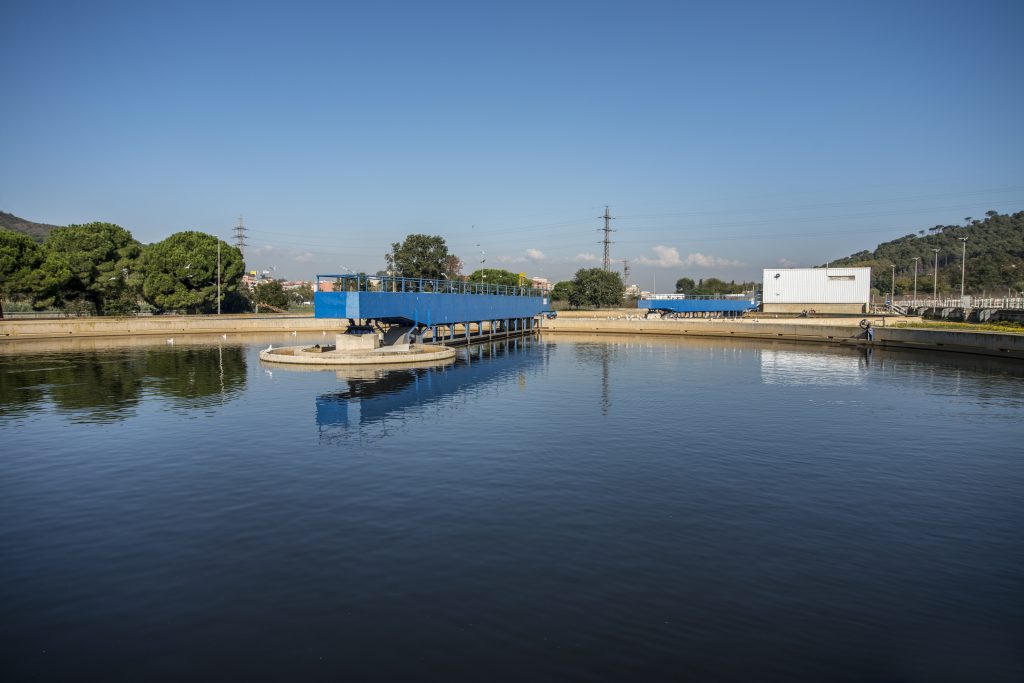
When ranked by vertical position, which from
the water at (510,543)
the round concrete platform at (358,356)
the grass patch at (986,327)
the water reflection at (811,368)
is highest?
the grass patch at (986,327)

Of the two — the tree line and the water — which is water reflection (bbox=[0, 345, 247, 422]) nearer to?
the water

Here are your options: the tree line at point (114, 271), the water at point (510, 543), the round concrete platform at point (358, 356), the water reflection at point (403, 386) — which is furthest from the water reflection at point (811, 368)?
the tree line at point (114, 271)

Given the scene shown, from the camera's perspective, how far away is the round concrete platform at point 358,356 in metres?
43.0

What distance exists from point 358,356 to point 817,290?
9141 centimetres

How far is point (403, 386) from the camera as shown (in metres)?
34.1

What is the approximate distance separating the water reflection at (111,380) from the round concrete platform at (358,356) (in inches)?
121

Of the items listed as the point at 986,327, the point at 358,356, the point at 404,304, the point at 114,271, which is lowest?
the point at 358,356

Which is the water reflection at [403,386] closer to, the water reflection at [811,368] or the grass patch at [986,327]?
the water reflection at [811,368]

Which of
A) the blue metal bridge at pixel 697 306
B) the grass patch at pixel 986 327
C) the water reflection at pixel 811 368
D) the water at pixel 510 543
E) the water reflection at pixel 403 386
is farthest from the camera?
the blue metal bridge at pixel 697 306

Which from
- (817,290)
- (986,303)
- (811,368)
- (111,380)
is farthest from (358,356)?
(817,290)

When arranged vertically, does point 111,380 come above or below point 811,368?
above

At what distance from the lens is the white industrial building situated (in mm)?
104750

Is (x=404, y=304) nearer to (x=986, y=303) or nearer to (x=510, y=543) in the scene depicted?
(x=510, y=543)

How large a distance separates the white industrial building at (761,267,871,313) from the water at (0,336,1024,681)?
287 ft
